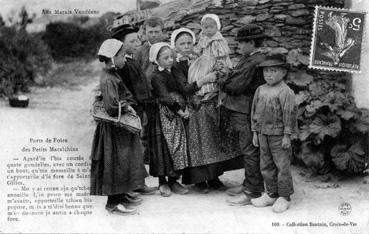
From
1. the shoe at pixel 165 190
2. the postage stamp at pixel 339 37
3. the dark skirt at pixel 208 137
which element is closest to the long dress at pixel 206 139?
the dark skirt at pixel 208 137

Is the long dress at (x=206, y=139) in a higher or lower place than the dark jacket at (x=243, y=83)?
lower

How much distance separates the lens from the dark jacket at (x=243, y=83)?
14.7 feet

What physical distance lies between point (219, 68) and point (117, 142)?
109 cm

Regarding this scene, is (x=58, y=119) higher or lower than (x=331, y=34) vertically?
lower

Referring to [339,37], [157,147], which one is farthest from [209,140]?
[339,37]

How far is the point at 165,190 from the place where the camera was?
481cm

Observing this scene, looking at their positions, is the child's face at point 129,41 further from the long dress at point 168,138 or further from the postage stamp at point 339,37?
the postage stamp at point 339,37

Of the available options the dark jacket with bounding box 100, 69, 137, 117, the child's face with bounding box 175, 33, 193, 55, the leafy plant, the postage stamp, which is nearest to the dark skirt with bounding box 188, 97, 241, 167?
the child's face with bounding box 175, 33, 193, 55

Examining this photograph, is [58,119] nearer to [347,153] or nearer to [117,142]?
[117,142]

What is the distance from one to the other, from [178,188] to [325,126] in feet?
4.88

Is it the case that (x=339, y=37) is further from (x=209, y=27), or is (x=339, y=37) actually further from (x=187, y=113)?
(x=187, y=113)

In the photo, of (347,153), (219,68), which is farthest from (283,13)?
(347,153)

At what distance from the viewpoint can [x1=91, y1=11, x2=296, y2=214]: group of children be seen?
4355mm

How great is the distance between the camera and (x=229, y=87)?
4.52 metres
